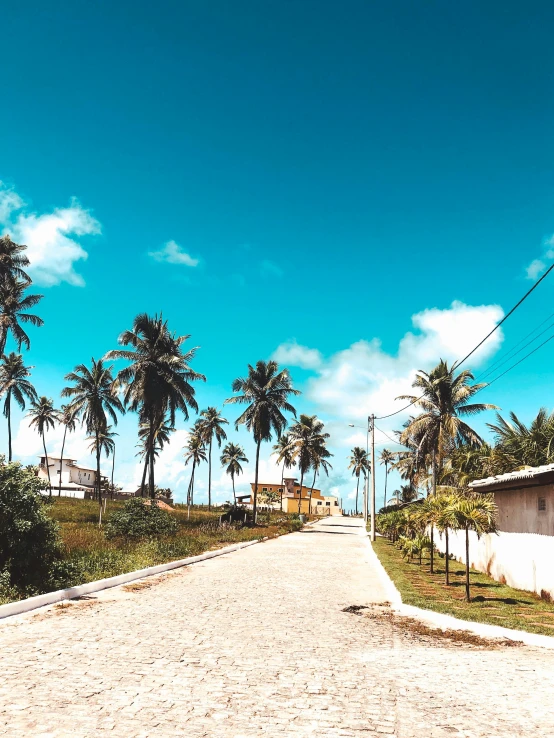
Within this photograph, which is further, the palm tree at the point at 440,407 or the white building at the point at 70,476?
the white building at the point at 70,476

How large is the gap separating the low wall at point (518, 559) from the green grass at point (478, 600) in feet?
0.95

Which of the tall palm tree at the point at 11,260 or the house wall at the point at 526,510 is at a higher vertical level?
the tall palm tree at the point at 11,260

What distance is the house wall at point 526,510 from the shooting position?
45.8ft

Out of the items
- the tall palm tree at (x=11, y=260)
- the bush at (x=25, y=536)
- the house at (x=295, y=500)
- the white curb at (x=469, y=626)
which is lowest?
the house at (x=295, y=500)

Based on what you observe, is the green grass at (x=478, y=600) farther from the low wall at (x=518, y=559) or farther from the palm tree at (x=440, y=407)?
the palm tree at (x=440, y=407)

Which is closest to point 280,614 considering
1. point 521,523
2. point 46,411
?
point 521,523

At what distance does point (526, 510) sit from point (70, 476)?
87588 millimetres

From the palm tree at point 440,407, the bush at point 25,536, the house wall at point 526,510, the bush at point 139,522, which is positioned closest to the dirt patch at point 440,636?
the house wall at point 526,510

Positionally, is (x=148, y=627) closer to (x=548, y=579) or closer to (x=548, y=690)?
(x=548, y=690)

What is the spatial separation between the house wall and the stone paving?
5523 millimetres

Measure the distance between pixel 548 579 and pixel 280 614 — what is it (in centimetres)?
690

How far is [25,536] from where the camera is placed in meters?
12.0

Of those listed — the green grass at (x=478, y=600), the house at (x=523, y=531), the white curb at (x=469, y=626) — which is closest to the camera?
the white curb at (x=469, y=626)

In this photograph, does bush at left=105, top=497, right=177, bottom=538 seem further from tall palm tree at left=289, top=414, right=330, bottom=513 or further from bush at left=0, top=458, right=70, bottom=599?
tall palm tree at left=289, top=414, right=330, bottom=513
